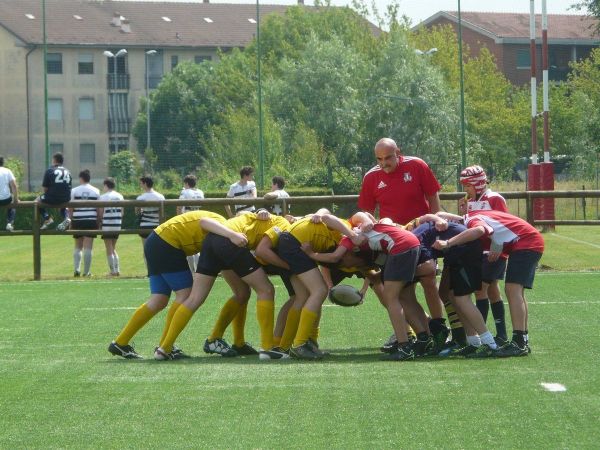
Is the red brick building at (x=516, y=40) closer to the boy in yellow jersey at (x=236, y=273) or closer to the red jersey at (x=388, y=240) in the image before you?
the boy in yellow jersey at (x=236, y=273)

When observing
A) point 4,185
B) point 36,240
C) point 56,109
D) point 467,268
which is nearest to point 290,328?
point 467,268

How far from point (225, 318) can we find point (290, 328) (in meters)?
0.64

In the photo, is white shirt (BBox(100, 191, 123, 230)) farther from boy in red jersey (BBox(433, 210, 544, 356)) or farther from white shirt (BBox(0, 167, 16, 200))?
boy in red jersey (BBox(433, 210, 544, 356))

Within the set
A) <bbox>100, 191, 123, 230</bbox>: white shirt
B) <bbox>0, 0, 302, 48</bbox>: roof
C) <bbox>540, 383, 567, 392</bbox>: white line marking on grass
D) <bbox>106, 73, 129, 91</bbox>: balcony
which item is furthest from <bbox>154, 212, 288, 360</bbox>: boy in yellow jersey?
<bbox>106, 73, 129, 91</bbox>: balcony

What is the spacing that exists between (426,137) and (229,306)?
4118 centimetres

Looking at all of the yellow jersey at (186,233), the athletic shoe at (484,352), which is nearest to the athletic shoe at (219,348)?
the yellow jersey at (186,233)

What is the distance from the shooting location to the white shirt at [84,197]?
69.7 ft

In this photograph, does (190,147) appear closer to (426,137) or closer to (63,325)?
(426,137)

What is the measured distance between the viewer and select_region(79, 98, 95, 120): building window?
78.1 m

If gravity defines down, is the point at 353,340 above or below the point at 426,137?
below

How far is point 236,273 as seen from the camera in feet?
36.6

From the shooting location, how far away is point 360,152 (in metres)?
52.6

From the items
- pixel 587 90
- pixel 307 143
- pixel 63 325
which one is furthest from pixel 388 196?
pixel 587 90

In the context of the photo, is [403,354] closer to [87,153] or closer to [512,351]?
[512,351]
